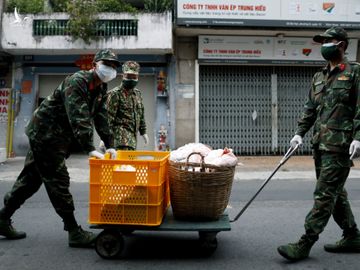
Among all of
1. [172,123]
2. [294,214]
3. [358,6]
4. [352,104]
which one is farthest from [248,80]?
[352,104]

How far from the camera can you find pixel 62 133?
4270 millimetres

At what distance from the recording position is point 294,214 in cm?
595

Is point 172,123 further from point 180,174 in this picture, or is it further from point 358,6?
point 180,174

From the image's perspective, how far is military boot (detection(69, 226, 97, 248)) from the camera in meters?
4.31

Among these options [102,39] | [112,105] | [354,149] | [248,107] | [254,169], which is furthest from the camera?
[248,107]

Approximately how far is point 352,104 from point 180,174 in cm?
162

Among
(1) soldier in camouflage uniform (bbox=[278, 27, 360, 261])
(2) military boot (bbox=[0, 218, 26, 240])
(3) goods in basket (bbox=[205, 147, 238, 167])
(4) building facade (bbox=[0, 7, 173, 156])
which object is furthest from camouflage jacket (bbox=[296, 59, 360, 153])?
(4) building facade (bbox=[0, 7, 173, 156])

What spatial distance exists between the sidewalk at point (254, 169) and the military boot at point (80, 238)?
5.16 metres

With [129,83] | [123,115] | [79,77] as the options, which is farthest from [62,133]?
[129,83]

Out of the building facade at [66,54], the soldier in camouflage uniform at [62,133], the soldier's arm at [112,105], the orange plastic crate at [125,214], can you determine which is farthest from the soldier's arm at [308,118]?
the building facade at [66,54]

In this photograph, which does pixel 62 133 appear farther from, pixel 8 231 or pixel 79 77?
pixel 8 231

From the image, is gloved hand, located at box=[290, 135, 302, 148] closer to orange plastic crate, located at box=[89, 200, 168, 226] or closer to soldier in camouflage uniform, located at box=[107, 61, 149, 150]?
orange plastic crate, located at box=[89, 200, 168, 226]

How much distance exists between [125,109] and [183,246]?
190 cm

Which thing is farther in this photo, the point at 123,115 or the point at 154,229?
the point at 123,115
